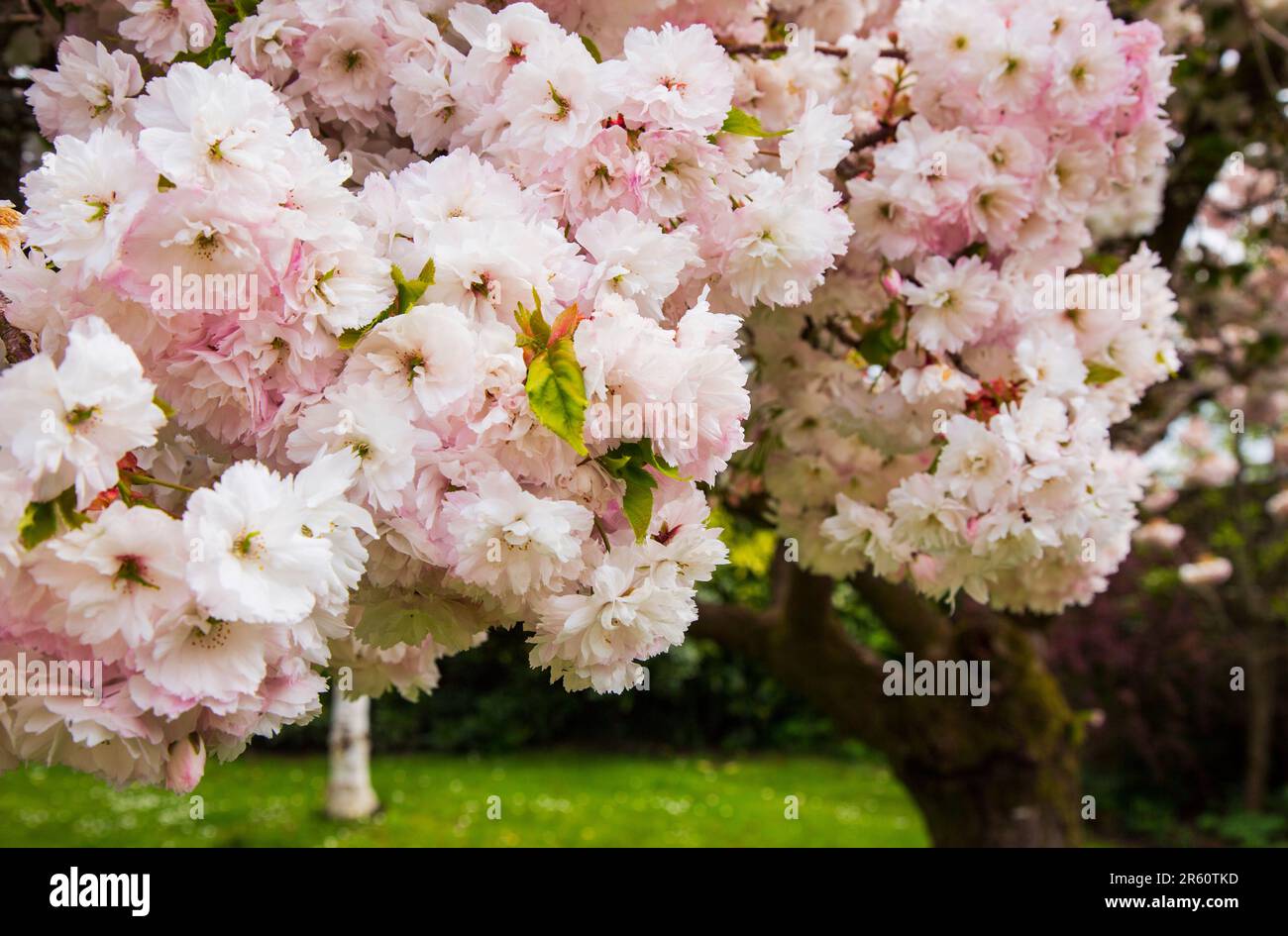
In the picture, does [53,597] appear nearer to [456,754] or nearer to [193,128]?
[193,128]

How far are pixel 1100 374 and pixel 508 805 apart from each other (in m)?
8.52

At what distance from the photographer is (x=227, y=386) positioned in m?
1.52

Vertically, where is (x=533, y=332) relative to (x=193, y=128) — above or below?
below

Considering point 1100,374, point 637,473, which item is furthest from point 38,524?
point 1100,374

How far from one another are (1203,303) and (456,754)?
9.49m

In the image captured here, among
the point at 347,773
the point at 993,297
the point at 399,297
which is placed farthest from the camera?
the point at 347,773

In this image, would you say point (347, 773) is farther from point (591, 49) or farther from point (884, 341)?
point (591, 49)

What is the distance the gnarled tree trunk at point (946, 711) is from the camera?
439 centimetres

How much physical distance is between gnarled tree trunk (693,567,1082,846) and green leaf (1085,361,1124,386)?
197 centimetres

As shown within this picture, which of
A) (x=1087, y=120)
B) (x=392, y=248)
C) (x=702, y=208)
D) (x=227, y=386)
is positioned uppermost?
(x=1087, y=120)

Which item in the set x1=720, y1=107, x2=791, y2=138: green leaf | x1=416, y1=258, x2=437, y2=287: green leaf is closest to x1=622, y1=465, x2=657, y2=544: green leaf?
x1=416, y1=258, x2=437, y2=287: green leaf

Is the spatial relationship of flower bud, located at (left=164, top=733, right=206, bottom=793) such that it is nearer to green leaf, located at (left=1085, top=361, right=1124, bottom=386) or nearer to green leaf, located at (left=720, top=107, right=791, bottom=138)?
green leaf, located at (left=720, top=107, right=791, bottom=138)

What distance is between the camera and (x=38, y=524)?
4.07ft
